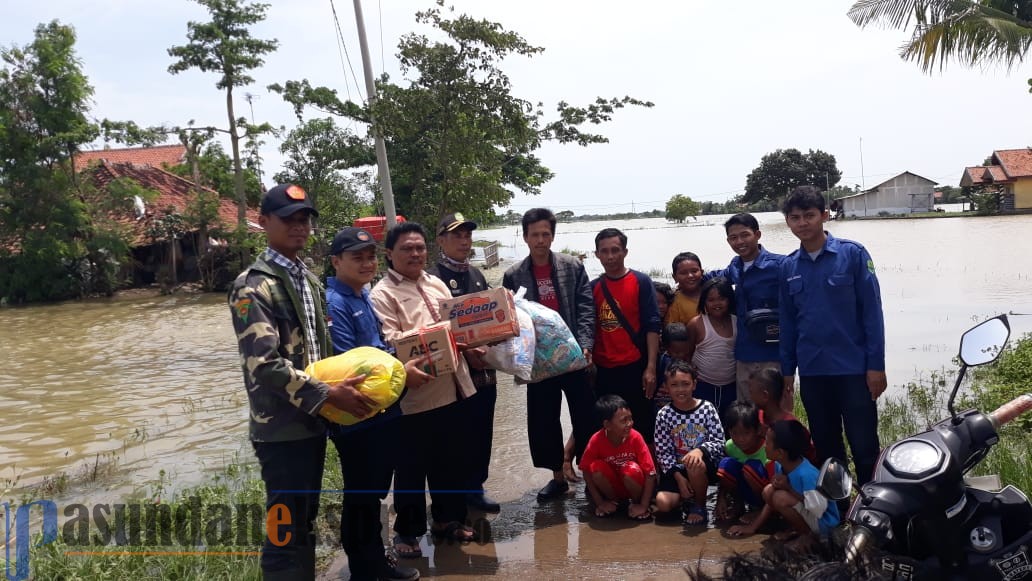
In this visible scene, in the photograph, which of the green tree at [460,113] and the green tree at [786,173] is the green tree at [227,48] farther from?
the green tree at [786,173]

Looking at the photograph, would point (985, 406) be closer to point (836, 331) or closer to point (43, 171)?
point (836, 331)

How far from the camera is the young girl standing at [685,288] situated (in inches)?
210

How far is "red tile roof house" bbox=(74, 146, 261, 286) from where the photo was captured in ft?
97.6

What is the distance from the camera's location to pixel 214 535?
4465 millimetres

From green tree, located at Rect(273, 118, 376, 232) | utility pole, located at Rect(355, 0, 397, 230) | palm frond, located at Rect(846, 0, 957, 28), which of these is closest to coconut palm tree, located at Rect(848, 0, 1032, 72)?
palm frond, located at Rect(846, 0, 957, 28)

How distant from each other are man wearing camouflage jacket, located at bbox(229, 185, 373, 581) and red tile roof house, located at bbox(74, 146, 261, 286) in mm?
27347

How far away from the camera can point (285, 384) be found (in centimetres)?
307

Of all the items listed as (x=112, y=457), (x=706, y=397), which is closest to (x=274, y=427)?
(x=706, y=397)

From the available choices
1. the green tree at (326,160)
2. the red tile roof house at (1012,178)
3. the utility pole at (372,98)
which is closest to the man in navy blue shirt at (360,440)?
the utility pole at (372,98)

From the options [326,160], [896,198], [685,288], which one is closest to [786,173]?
[896,198]

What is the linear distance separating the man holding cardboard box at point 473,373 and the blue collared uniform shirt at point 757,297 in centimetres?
168

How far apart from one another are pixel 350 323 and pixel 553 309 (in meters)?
1.71

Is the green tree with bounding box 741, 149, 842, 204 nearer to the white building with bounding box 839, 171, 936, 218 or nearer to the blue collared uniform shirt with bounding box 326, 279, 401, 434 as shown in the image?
the white building with bounding box 839, 171, 936, 218

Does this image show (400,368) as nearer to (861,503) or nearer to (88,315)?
(861,503)
